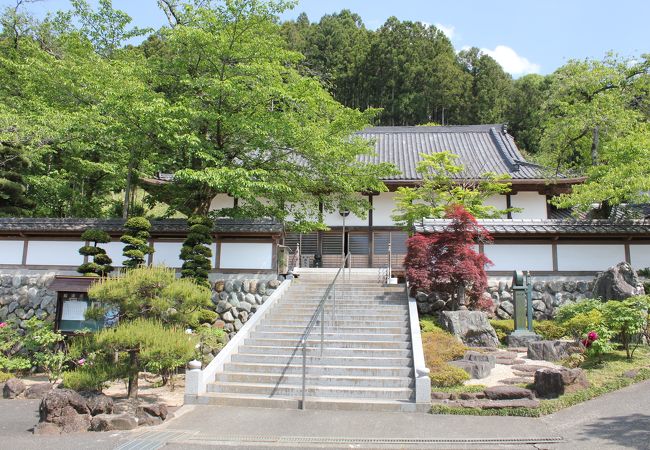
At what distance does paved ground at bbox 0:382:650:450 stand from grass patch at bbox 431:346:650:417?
0.16 m

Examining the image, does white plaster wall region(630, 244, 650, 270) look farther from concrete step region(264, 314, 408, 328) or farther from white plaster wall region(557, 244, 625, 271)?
concrete step region(264, 314, 408, 328)

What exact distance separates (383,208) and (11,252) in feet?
44.2

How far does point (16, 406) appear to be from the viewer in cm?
911

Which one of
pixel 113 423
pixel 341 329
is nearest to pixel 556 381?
pixel 341 329

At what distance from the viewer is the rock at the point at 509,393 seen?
27.0 feet

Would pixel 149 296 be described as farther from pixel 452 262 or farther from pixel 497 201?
pixel 497 201

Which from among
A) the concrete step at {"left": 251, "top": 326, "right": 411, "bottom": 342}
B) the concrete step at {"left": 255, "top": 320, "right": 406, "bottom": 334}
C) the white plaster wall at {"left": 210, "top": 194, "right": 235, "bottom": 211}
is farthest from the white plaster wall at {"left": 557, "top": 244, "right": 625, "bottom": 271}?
the white plaster wall at {"left": 210, "top": 194, "right": 235, "bottom": 211}

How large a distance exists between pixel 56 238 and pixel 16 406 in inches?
271

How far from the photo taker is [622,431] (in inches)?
266

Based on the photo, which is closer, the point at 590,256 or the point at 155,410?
the point at 155,410

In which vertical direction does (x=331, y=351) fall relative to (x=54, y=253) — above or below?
below

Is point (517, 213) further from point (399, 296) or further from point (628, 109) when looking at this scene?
point (399, 296)

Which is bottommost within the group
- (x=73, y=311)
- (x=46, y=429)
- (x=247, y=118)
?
(x=46, y=429)

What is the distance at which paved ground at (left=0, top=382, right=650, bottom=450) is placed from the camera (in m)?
6.73
